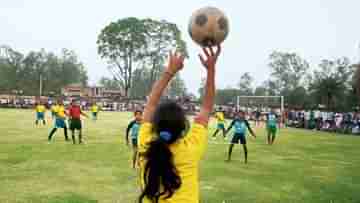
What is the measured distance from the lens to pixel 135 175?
31.6ft

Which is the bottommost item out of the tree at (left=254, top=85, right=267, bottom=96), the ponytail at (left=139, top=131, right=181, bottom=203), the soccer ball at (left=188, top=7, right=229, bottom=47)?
the ponytail at (left=139, top=131, right=181, bottom=203)

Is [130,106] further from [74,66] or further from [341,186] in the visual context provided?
[341,186]

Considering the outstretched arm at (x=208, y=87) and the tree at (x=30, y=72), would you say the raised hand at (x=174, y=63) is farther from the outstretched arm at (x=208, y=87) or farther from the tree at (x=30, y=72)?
the tree at (x=30, y=72)

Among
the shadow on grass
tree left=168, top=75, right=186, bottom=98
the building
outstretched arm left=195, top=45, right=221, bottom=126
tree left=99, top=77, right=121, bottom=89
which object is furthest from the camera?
tree left=99, top=77, right=121, bottom=89

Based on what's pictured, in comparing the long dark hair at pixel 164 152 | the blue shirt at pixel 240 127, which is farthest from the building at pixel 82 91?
the long dark hair at pixel 164 152

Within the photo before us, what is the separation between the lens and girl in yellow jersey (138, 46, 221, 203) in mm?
2434

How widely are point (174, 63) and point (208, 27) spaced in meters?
0.97

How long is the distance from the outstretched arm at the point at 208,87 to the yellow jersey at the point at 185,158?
0.16m

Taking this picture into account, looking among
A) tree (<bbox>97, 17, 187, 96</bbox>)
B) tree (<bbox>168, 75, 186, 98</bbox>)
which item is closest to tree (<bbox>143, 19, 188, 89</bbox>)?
tree (<bbox>97, 17, 187, 96</bbox>)

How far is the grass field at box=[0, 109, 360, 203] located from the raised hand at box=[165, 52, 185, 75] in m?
4.90

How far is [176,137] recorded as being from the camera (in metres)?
2.46

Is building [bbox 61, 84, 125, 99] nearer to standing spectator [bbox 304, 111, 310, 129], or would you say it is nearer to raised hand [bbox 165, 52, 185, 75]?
standing spectator [bbox 304, 111, 310, 129]

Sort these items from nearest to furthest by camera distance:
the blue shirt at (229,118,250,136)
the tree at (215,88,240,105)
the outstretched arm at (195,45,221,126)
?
1. the outstretched arm at (195,45,221,126)
2. the blue shirt at (229,118,250,136)
3. the tree at (215,88,240,105)

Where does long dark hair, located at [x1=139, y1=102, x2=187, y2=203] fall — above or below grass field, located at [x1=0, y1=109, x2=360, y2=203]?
above
